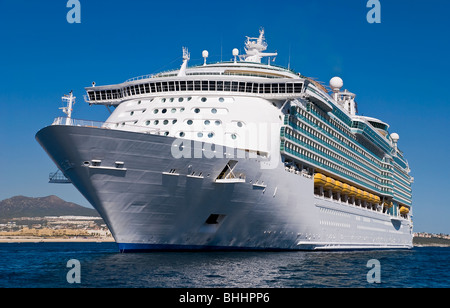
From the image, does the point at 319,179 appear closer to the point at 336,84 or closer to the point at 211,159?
the point at 211,159

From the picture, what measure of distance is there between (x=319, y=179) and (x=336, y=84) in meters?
22.9

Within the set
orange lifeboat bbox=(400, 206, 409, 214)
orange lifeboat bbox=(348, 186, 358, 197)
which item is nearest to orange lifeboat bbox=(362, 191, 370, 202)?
orange lifeboat bbox=(348, 186, 358, 197)

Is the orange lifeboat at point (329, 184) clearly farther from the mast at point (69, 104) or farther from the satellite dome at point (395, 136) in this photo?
the satellite dome at point (395, 136)

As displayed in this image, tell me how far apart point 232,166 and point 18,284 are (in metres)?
13.5

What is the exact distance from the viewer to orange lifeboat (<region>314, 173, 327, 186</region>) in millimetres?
42406

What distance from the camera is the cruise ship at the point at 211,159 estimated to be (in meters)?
27.3

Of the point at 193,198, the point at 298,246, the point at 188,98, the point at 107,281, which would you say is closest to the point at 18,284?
the point at 107,281

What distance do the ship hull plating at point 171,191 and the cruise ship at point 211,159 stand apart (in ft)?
0.20

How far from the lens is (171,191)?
28391mm

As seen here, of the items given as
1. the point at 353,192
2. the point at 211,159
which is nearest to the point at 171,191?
the point at 211,159

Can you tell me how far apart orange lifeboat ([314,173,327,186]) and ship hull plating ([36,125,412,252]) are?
5.76m

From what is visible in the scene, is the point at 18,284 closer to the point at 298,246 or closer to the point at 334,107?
the point at 298,246

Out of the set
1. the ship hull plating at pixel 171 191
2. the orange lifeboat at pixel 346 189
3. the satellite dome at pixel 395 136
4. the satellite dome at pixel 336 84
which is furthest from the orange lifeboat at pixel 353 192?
the satellite dome at pixel 395 136

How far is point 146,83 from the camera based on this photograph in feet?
115
